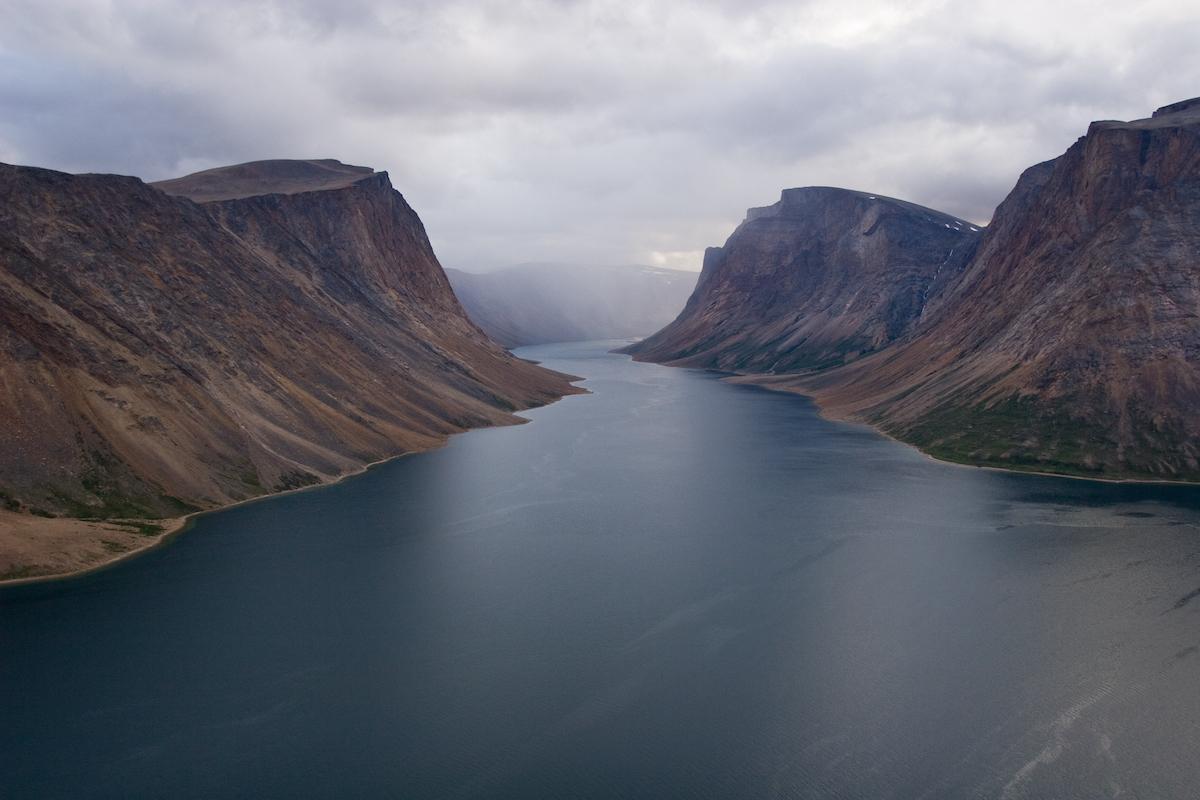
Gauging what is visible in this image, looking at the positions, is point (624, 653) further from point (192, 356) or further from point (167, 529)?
point (192, 356)

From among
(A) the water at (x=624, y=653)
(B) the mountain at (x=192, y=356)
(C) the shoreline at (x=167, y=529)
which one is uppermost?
(B) the mountain at (x=192, y=356)

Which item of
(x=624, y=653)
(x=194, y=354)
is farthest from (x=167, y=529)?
(x=624, y=653)

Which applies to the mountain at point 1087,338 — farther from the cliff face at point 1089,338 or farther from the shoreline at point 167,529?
the shoreline at point 167,529

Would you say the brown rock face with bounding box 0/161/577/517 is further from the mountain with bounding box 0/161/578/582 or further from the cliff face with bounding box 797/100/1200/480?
the cliff face with bounding box 797/100/1200/480

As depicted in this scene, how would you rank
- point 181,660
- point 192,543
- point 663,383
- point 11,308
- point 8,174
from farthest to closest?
point 663,383 → point 8,174 → point 11,308 → point 192,543 → point 181,660

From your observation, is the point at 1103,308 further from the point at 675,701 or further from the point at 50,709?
the point at 50,709

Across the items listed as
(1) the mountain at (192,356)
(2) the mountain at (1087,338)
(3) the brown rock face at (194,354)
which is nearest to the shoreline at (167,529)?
(1) the mountain at (192,356)

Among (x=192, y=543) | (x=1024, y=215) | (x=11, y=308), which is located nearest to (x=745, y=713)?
(x=192, y=543)
